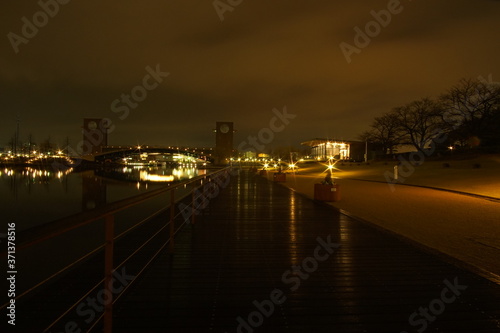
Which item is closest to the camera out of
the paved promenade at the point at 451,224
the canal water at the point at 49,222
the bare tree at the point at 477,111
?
the paved promenade at the point at 451,224

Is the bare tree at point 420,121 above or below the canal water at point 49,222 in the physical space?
above

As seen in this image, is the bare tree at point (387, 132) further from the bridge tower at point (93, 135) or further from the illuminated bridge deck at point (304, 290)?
the bridge tower at point (93, 135)

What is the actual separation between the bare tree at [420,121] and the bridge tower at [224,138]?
59.1 metres

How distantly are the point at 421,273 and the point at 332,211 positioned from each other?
568cm

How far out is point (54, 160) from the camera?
404 feet

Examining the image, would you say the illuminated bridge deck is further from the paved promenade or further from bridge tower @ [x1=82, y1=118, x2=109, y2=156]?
bridge tower @ [x1=82, y1=118, x2=109, y2=156]

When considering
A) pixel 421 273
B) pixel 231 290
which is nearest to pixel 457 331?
pixel 421 273

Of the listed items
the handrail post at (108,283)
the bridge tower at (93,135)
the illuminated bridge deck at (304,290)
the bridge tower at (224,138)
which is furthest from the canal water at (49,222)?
the bridge tower at (93,135)

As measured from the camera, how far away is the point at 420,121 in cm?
5691

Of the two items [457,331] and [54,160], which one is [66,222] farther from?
[54,160]

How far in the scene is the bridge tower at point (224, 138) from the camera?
10756cm

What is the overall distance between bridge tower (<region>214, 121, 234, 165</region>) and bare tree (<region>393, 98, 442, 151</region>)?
59.1m

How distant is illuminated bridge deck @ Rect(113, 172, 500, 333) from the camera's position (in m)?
3.17

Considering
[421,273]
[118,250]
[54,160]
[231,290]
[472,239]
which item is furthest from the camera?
[54,160]
